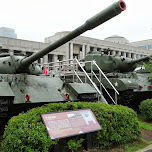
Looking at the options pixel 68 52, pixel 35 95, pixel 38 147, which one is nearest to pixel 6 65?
pixel 35 95

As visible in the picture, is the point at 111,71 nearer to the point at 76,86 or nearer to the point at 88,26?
the point at 76,86

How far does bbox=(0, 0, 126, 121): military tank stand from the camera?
5.29 meters

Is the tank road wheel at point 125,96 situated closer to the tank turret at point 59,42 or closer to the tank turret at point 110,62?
the tank turret at point 110,62

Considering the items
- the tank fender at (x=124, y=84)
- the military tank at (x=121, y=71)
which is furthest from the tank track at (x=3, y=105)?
the military tank at (x=121, y=71)

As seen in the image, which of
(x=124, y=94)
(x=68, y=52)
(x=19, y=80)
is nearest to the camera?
(x=19, y=80)

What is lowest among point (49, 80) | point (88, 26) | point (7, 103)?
point (7, 103)

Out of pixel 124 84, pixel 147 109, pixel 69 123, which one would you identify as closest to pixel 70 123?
pixel 69 123

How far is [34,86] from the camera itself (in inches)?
281

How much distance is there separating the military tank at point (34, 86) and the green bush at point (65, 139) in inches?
41.3

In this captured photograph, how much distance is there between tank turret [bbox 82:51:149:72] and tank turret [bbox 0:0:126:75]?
4.30 m

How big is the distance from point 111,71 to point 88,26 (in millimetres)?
7403

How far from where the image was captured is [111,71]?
39.9 feet

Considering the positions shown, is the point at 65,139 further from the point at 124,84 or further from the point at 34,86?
the point at 124,84

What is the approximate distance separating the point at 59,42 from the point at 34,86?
2.12 metres
